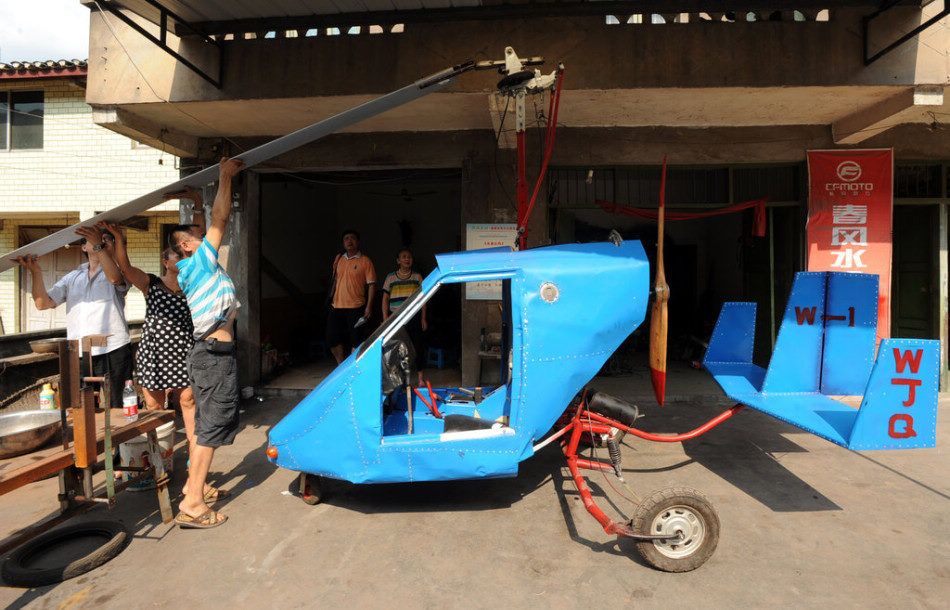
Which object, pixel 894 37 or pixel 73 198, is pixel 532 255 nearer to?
pixel 894 37

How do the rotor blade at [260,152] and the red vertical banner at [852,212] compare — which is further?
the red vertical banner at [852,212]

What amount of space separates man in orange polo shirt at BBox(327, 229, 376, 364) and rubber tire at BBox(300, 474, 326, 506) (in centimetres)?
303

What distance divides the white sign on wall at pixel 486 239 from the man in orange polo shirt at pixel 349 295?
53.7 inches

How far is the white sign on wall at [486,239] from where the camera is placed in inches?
263

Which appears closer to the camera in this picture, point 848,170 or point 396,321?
point 396,321

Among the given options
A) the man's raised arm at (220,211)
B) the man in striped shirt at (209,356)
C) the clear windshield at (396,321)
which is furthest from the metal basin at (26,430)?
the clear windshield at (396,321)

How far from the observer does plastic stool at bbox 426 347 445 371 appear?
8664 mm

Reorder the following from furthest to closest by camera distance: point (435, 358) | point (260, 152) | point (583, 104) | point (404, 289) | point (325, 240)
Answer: point (325, 240) → point (435, 358) → point (404, 289) → point (583, 104) → point (260, 152)

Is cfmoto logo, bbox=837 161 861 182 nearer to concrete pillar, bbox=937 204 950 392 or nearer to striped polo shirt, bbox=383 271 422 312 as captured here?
concrete pillar, bbox=937 204 950 392

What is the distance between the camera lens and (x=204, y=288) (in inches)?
138

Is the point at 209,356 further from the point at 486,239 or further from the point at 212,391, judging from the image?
the point at 486,239

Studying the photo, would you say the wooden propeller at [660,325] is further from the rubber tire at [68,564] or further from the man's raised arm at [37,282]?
the man's raised arm at [37,282]

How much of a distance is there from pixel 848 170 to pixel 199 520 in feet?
26.4

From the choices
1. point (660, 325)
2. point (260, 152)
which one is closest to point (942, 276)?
point (660, 325)
